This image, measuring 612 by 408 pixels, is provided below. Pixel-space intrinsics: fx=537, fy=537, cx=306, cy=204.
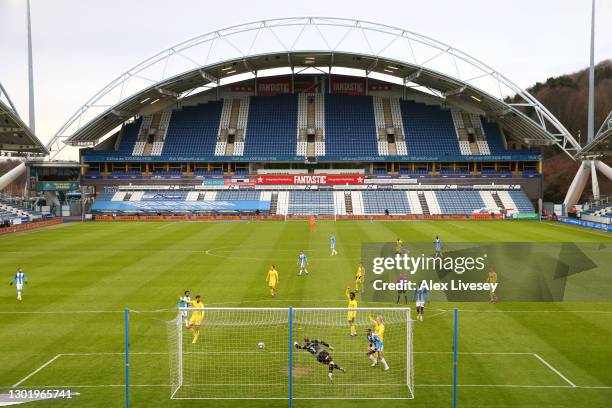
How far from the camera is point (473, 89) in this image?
70.5 metres

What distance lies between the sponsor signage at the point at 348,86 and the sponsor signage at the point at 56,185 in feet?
141

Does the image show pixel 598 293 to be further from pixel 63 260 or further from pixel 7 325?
pixel 63 260

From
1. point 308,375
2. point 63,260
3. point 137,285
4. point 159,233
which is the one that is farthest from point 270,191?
point 308,375

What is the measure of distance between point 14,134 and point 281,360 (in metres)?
48.9

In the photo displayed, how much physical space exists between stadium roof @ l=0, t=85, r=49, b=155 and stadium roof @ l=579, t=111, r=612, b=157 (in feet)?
175

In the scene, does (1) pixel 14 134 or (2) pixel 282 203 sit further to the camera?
(2) pixel 282 203

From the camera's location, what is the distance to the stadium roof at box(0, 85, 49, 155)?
46672mm

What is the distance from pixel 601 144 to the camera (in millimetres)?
55812

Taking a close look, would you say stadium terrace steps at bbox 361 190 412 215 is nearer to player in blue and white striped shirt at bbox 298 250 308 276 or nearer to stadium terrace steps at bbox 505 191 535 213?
stadium terrace steps at bbox 505 191 535 213

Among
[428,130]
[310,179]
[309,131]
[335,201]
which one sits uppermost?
[309,131]

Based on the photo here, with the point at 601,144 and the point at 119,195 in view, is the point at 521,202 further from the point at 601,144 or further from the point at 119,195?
the point at 119,195

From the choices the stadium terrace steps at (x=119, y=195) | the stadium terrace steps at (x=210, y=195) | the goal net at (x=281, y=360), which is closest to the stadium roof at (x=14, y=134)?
the stadium terrace steps at (x=119, y=195)

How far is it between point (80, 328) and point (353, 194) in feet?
197

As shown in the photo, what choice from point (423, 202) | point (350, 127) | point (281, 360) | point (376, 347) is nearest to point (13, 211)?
point (350, 127)
